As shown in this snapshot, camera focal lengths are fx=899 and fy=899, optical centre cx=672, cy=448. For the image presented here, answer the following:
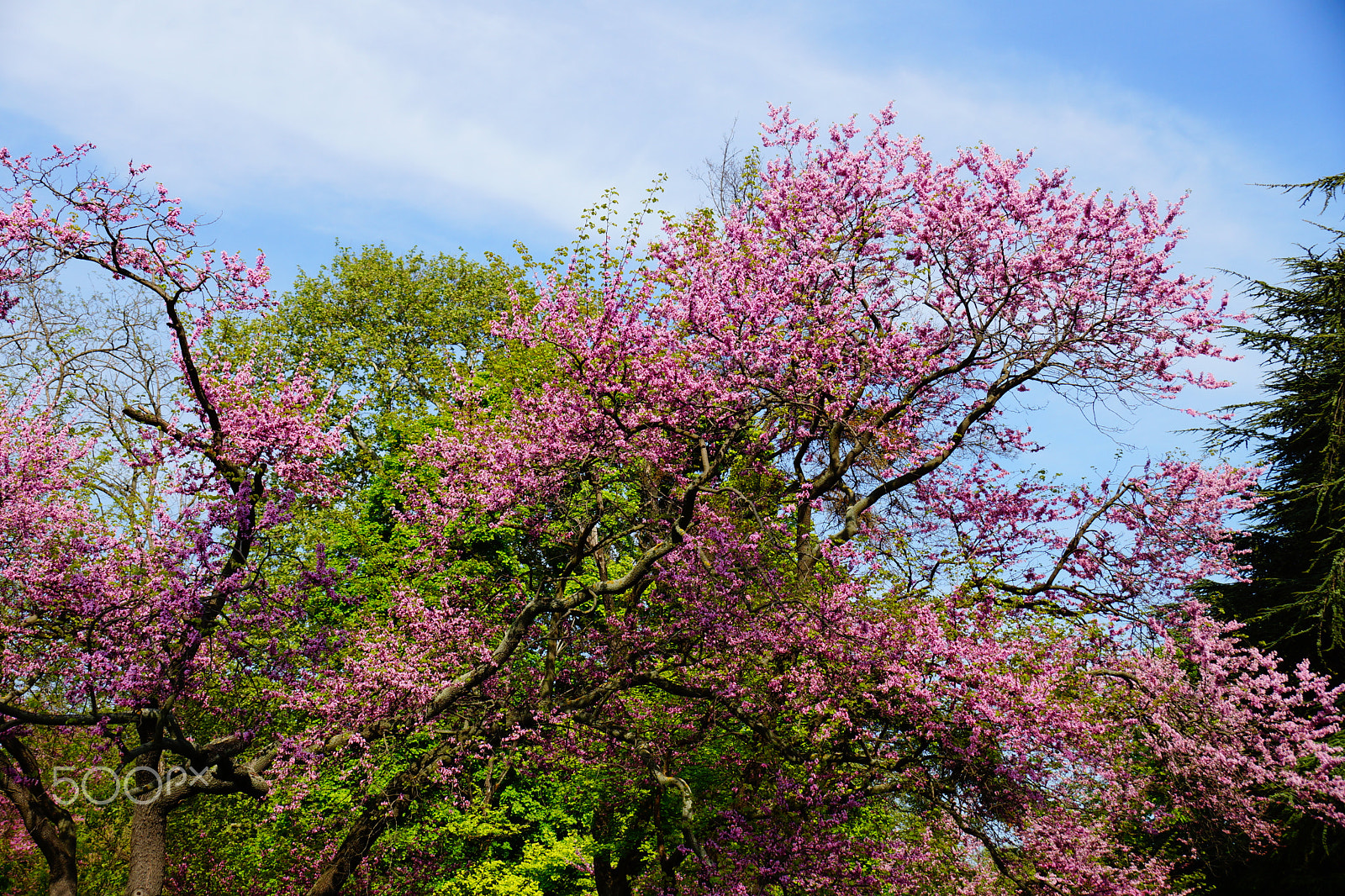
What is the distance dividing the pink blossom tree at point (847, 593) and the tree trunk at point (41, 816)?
390cm

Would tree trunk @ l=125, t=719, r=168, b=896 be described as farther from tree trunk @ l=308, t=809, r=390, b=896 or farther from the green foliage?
the green foliage

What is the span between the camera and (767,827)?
12.2 m

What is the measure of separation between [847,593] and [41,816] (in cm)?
1295

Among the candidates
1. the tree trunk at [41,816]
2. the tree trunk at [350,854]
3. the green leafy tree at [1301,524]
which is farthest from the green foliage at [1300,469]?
the tree trunk at [41,816]

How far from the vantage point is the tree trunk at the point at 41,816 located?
45.4ft

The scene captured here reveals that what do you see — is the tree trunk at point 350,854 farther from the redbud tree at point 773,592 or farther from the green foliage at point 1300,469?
the green foliage at point 1300,469

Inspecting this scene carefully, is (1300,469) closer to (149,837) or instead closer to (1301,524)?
(1301,524)

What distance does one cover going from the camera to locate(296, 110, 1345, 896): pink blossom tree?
11.3 metres

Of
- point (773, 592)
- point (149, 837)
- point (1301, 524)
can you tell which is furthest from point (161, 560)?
point (1301, 524)

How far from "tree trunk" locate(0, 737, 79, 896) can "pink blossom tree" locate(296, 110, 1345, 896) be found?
3.90m

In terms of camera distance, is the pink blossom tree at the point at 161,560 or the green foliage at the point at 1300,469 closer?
the pink blossom tree at the point at 161,560

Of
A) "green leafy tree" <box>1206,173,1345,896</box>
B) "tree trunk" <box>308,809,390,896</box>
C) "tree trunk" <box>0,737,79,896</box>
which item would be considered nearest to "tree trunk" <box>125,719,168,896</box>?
"tree trunk" <box>308,809,390,896</box>

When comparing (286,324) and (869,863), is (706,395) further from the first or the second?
(286,324)

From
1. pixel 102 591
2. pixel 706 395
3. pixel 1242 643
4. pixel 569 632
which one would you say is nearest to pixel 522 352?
pixel 569 632
